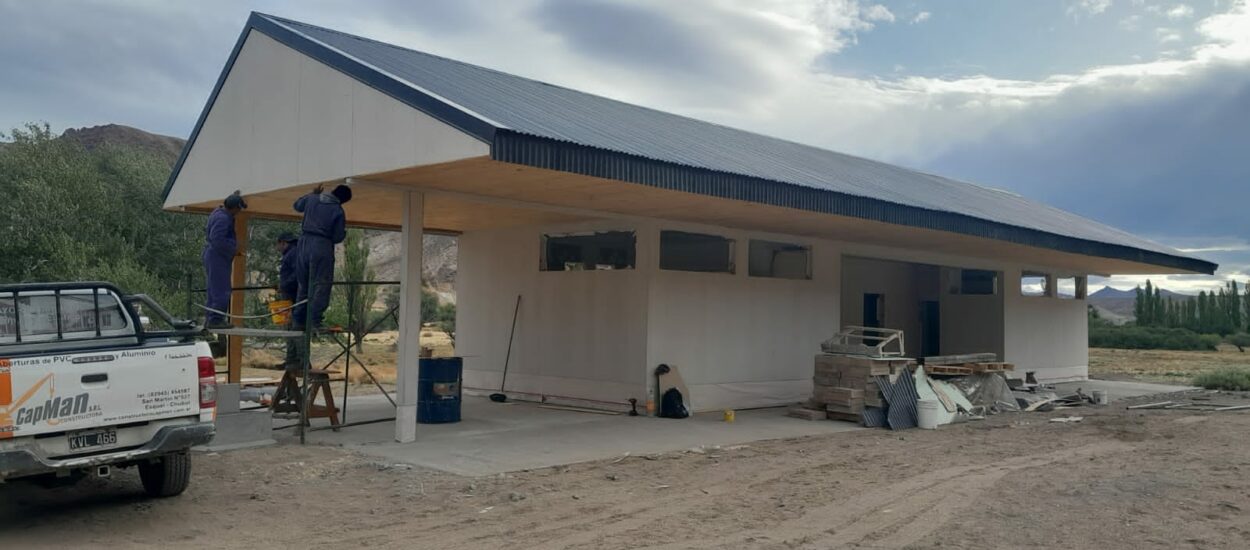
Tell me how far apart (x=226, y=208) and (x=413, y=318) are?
8.83 ft

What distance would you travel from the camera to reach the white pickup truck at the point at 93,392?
5.98 m

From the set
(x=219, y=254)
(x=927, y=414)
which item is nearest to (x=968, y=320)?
(x=927, y=414)

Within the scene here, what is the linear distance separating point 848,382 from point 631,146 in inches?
207

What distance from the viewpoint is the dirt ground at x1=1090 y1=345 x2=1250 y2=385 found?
2445cm

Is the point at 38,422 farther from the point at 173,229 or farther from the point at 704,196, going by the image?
the point at 173,229

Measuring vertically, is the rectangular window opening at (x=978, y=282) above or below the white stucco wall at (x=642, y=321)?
above

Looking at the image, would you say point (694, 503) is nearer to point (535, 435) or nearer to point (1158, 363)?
point (535, 435)

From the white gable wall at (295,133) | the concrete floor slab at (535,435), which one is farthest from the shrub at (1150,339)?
the white gable wall at (295,133)

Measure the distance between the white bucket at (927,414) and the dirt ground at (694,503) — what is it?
83.4 inches

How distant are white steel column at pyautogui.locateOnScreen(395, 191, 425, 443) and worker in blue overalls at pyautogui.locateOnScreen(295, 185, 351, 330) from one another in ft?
2.52

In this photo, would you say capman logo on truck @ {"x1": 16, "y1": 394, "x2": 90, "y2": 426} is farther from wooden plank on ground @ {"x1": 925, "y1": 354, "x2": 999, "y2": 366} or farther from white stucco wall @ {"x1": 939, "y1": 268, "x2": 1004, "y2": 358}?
white stucco wall @ {"x1": 939, "y1": 268, "x2": 1004, "y2": 358}

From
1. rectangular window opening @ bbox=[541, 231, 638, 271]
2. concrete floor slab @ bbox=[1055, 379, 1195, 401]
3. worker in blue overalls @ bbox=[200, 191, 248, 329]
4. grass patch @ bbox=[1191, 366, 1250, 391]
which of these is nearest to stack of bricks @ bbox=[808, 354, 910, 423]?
rectangular window opening @ bbox=[541, 231, 638, 271]

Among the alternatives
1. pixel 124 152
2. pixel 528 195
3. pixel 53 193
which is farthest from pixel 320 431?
pixel 124 152

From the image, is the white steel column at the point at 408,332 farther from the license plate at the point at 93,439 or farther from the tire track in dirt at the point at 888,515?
the tire track in dirt at the point at 888,515
